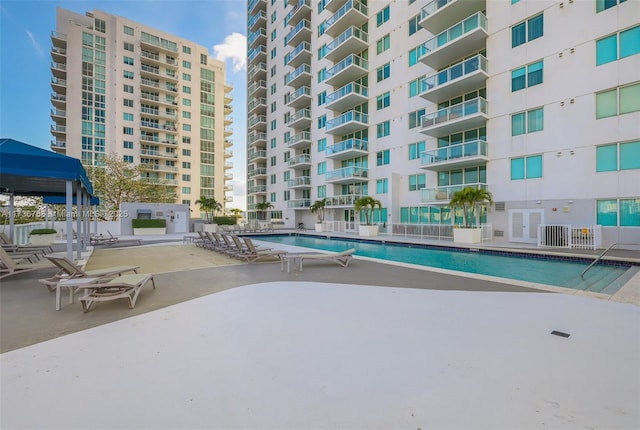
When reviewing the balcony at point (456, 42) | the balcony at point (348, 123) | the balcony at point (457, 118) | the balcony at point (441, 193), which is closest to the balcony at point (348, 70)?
the balcony at point (348, 123)

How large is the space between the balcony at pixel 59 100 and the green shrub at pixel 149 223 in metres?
34.8

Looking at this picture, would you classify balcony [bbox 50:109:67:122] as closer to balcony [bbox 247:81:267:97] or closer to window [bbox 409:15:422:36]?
balcony [bbox 247:81:267:97]

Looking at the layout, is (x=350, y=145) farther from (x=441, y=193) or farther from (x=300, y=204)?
(x=441, y=193)

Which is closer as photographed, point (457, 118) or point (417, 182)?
point (457, 118)

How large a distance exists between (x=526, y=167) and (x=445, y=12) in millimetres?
12045

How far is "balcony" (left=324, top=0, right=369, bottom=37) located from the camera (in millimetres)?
27266

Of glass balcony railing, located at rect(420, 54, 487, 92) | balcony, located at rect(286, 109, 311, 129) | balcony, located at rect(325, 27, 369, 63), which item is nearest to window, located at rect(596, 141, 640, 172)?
glass balcony railing, located at rect(420, 54, 487, 92)

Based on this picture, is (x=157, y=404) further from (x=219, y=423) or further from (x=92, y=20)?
(x=92, y=20)

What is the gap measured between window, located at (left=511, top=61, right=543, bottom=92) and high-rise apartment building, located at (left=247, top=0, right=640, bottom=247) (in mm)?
59

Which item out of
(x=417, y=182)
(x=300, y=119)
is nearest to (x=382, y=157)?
(x=417, y=182)

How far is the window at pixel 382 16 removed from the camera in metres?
26.0

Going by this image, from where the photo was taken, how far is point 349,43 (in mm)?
27625

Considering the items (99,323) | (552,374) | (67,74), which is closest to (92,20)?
(67,74)

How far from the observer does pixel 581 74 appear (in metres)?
15.6
